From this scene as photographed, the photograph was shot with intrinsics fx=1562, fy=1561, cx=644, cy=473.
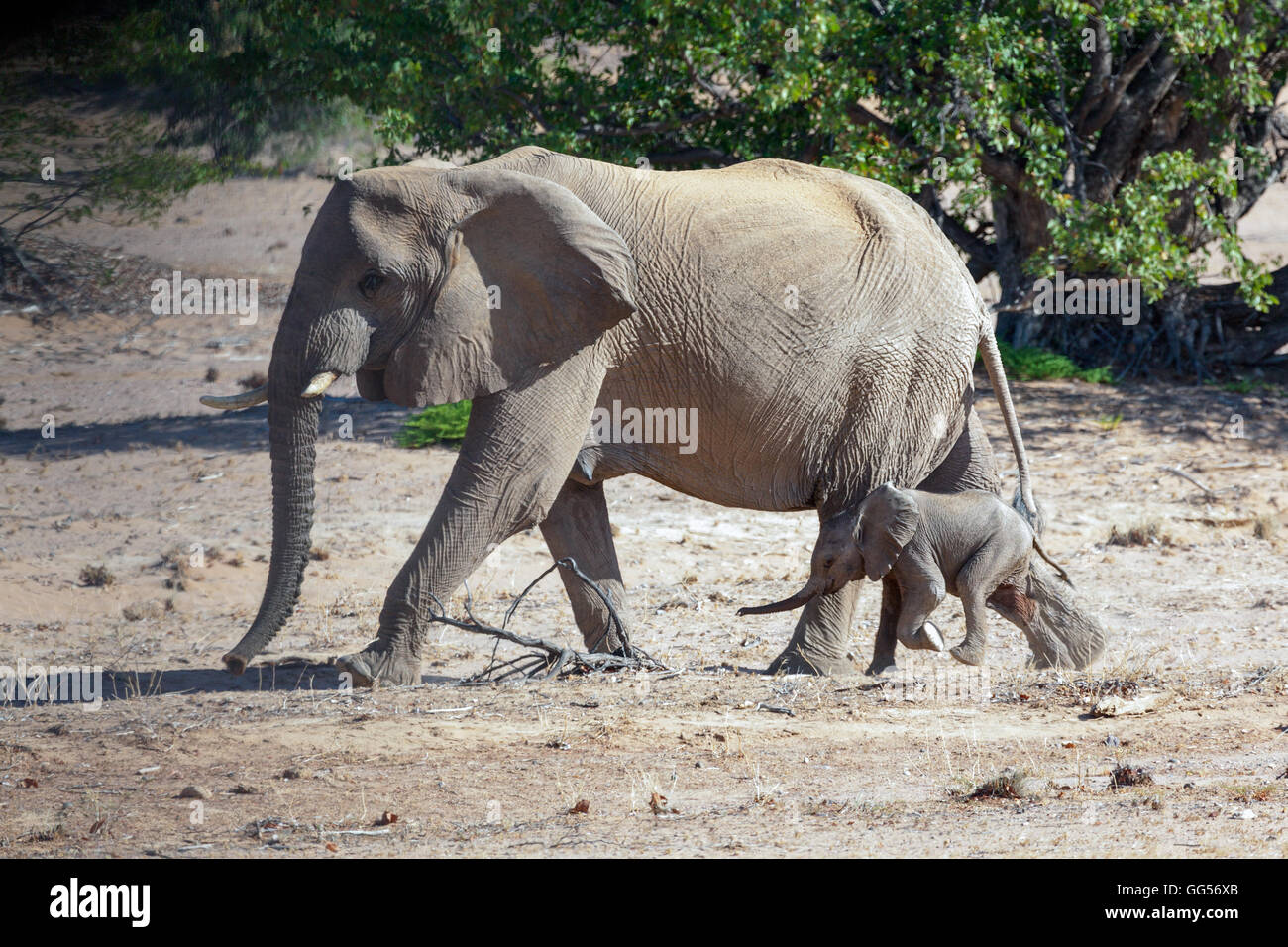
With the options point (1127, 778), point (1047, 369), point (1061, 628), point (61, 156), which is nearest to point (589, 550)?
point (1061, 628)

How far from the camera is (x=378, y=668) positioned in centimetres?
736

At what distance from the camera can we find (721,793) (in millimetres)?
5949

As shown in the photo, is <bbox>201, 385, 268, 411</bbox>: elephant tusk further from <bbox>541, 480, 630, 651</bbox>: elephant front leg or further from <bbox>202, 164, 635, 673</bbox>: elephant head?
<bbox>541, 480, 630, 651</bbox>: elephant front leg

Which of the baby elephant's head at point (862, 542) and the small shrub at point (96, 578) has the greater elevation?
the baby elephant's head at point (862, 542)

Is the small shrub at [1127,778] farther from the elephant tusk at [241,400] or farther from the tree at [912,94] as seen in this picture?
the tree at [912,94]

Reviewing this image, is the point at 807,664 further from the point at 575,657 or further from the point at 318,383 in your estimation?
the point at 318,383

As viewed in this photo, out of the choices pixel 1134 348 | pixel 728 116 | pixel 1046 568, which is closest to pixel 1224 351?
pixel 1134 348

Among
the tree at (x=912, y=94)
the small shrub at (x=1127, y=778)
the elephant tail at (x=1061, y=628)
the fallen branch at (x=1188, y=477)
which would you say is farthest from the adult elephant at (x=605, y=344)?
the fallen branch at (x=1188, y=477)

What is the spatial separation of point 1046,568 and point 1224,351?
887cm

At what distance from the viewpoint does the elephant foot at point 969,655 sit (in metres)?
7.65

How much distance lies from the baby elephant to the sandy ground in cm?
38

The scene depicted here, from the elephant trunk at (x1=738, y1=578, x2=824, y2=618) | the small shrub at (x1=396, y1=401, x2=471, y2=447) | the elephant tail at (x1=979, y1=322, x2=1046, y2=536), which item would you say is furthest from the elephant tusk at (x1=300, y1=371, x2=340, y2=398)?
the small shrub at (x1=396, y1=401, x2=471, y2=447)

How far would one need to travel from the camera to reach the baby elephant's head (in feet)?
24.8

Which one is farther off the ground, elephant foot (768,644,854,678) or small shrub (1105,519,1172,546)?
small shrub (1105,519,1172,546)
